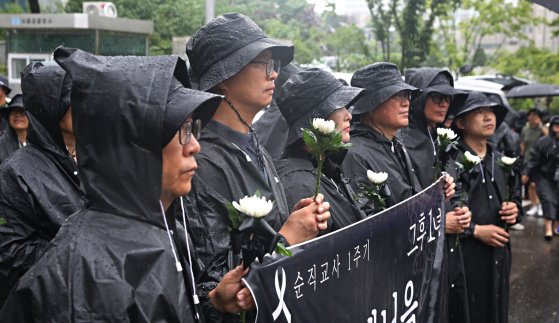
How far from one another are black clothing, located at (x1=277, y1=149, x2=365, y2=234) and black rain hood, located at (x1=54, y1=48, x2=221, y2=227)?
155 cm

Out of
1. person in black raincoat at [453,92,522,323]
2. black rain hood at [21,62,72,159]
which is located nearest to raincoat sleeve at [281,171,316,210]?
black rain hood at [21,62,72,159]

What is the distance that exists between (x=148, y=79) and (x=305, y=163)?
180 centimetres

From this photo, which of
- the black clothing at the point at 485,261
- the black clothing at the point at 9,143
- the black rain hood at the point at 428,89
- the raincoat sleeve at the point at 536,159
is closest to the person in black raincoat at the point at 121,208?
the black clothing at the point at 485,261

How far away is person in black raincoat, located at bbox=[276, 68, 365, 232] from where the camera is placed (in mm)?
4051

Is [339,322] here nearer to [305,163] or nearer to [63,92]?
[305,163]

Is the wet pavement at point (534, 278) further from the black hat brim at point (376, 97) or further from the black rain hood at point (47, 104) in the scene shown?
the black rain hood at point (47, 104)

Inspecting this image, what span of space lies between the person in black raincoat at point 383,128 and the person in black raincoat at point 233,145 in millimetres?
1427

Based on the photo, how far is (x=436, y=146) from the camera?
5762 mm

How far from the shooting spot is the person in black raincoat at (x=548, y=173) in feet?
41.7

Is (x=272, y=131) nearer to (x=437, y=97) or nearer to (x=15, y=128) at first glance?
(x=437, y=97)

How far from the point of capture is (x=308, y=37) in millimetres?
19000

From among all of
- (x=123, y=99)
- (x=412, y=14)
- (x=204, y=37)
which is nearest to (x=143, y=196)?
(x=123, y=99)

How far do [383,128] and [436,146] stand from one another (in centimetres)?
55

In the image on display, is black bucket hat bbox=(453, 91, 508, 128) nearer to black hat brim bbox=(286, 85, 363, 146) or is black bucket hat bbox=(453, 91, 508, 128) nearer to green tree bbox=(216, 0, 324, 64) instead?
black hat brim bbox=(286, 85, 363, 146)
